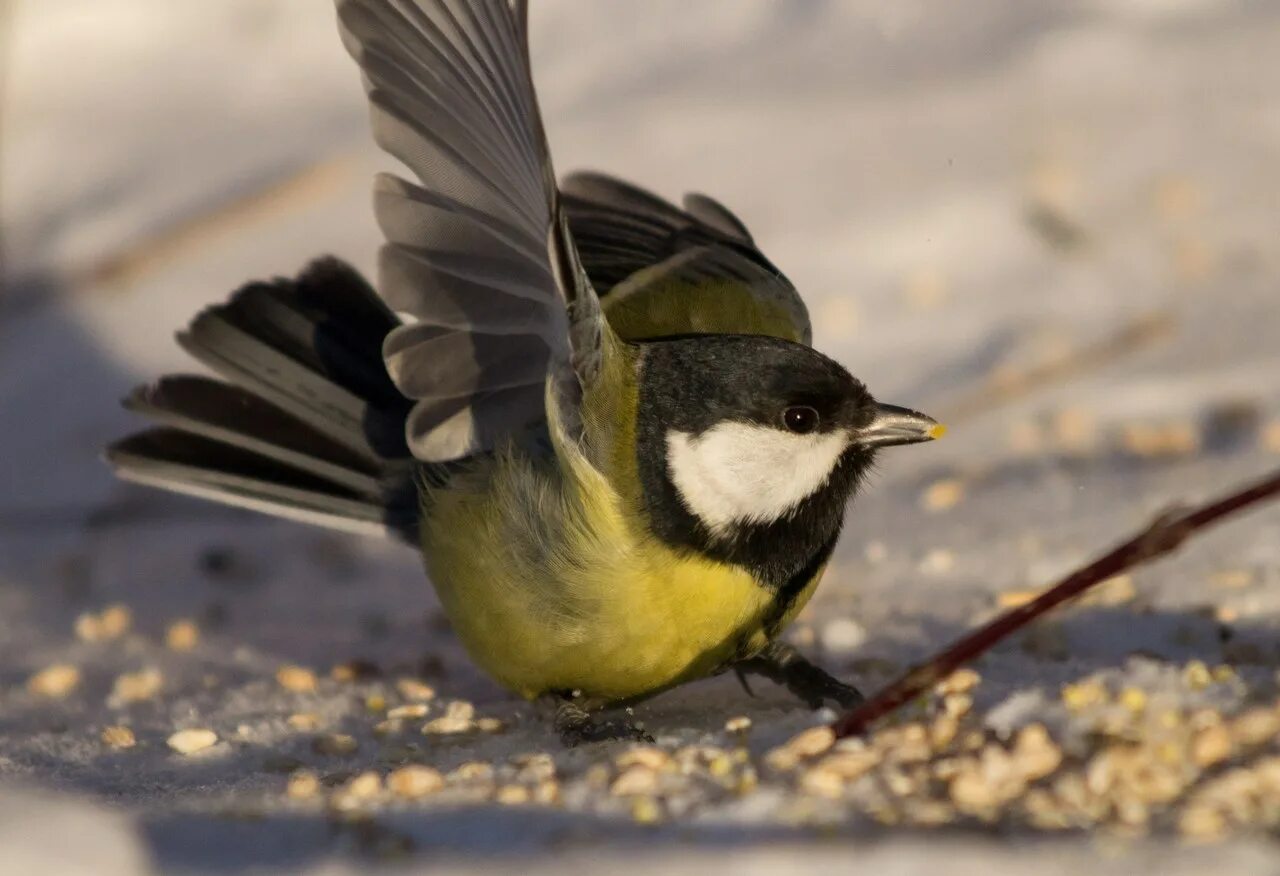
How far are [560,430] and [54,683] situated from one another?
922 millimetres

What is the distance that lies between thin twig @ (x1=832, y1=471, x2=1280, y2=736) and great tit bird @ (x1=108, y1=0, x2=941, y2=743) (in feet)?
0.84

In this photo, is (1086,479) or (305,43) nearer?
(1086,479)

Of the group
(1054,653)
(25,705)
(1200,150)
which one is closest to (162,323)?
(25,705)

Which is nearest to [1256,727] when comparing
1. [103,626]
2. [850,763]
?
[850,763]

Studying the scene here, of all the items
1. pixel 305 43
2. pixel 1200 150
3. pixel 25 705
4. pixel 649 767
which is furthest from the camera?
pixel 305 43

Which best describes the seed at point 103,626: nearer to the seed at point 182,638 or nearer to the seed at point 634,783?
the seed at point 182,638

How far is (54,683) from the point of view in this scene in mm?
2357

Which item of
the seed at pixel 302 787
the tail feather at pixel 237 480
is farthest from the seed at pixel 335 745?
the tail feather at pixel 237 480

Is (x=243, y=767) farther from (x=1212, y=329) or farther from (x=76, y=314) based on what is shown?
(x=1212, y=329)

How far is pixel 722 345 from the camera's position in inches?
75.4

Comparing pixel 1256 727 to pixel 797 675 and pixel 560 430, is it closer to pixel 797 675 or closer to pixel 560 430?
pixel 797 675

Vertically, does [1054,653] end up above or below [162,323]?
below

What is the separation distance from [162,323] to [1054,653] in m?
1.95

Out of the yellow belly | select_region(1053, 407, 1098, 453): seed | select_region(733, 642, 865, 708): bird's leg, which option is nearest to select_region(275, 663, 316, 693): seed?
the yellow belly
